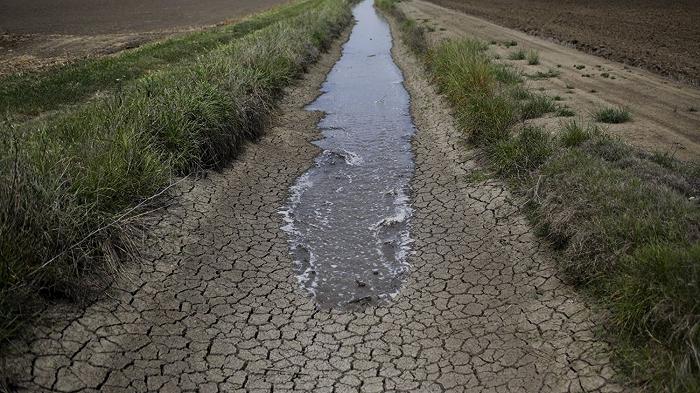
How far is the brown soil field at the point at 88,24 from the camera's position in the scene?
67.1 ft

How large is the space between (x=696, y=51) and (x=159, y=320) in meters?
17.1

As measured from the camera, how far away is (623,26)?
24094 millimetres

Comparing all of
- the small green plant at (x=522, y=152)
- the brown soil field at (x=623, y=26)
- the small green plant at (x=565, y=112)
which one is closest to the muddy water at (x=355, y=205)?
the small green plant at (x=522, y=152)

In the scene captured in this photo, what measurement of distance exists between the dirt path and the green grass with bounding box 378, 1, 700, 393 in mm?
768

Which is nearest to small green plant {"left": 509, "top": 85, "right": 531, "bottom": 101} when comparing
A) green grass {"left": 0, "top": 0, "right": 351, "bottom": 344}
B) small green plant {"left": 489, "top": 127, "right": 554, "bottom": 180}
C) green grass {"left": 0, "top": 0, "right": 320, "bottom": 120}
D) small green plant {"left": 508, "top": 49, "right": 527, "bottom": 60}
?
small green plant {"left": 489, "top": 127, "right": 554, "bottom": 180}

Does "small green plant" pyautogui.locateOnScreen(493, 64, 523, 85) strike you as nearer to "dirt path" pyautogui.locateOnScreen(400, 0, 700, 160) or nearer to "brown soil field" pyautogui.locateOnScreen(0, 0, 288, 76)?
"dirt path" pyautogui.locateOnScreen(400, 0, 700, 160)

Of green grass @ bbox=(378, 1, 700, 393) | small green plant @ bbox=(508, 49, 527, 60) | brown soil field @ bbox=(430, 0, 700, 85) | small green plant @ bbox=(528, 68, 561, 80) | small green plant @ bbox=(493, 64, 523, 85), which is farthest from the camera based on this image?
small green plant @ bbox=(508, 49, 527, 60)

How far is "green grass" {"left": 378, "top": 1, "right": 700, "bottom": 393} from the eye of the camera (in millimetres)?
4156

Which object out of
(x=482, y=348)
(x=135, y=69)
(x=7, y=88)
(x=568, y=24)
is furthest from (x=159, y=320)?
(x=568, y=24)

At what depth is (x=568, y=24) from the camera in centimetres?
2666

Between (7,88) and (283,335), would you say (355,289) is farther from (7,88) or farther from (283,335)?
(7,88)

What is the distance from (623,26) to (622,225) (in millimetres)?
21331

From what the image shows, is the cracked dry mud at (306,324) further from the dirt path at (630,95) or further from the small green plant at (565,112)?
the small green plant at (565,112)

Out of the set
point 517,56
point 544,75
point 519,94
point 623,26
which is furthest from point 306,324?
point 623,26
